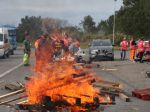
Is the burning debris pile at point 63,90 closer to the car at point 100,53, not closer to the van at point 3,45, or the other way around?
the car at point 100,53

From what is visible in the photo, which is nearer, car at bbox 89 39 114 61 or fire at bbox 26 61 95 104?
fire at bbox 26 61 95 104

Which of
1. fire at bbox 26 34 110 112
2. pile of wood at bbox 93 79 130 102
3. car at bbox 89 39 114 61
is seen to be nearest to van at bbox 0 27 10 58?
car at bbox 89 39 114 61

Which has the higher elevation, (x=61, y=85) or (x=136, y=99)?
(x=61, y=85)

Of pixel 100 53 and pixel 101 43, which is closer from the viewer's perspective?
pixel 100 53

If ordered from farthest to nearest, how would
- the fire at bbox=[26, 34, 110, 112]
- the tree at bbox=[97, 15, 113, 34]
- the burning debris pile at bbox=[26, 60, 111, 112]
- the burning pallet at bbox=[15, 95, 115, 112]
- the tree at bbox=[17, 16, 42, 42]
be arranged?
the tree at bbox=[97, 15, 113, 34]
the tree at bbox=[17, 16, 42, 42]
the fire at bbox=[26, 34, 110, 112]
the burning debris pile at bbox=[26, 60, 111, 112]
the burning pallet at bbox=[15, 95, 115, 112]

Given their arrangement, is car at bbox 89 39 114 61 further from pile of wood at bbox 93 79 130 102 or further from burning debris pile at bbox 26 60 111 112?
burning debris pile at bbox 26 60 111 112

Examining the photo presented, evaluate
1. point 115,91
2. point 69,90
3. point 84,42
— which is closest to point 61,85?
point 69,90

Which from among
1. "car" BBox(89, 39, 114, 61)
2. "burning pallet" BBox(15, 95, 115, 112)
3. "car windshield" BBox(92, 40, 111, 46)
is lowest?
"car" BBox(89, 39, 114, 61)

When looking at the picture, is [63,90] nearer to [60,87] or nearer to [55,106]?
[60,87]

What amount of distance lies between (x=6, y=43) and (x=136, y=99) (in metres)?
27.6

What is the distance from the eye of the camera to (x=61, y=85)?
34.1ft

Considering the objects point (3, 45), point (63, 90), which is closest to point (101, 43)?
point (3, 45)

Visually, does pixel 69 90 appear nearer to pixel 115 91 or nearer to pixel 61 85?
pixel 61 85

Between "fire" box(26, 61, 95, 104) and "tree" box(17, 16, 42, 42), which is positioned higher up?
"tree" box(17, 16, 42, 42)
